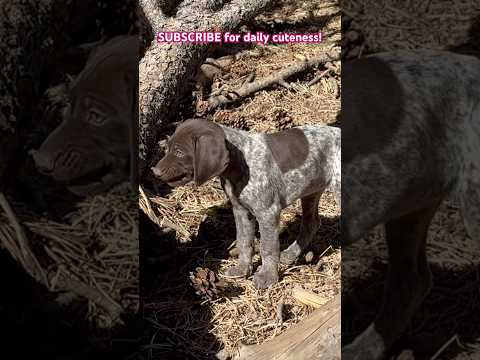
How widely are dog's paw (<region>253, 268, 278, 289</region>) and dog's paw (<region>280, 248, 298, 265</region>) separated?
18 cm

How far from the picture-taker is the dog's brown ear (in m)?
2.23

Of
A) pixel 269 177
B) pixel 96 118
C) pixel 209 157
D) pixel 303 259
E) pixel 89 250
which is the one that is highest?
pixel 96 118

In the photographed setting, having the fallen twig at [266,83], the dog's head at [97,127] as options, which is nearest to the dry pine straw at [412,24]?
the dog's head at [97,127]

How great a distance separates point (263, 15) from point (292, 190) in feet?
7.17

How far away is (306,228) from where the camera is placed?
2.84m

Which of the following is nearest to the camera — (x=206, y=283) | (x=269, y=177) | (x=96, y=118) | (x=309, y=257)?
(x=96, y=118)

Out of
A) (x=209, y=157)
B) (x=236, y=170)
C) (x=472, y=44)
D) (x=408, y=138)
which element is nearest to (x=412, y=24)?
(x=472, y=44)

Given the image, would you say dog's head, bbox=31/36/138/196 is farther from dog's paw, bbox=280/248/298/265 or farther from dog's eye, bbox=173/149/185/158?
dog's paw, bbox=280/248/298/265

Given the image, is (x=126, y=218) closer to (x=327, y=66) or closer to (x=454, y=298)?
(x=454, y=298)

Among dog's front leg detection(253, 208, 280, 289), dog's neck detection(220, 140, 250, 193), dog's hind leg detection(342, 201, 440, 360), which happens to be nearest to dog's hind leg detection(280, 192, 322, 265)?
dog's front leg detection(253, 208, 280, 289)

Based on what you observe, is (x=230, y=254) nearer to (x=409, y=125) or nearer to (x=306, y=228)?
(x=306, y=228)

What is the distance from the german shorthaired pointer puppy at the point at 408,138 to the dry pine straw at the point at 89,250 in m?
0.48

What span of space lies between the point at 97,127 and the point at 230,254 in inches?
61.5

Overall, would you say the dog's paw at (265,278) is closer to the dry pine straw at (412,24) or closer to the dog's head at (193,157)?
the dog's head at (193,157)
